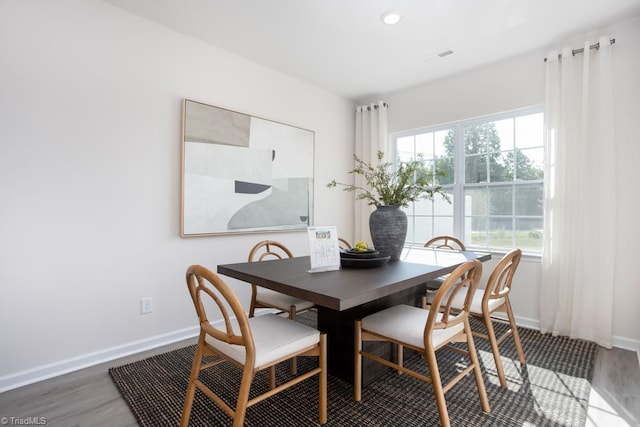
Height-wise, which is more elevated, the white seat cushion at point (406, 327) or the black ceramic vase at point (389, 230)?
the black ceramic vase at point (389, 230)

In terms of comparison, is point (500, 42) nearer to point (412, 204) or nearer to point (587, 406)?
point (412, 204)

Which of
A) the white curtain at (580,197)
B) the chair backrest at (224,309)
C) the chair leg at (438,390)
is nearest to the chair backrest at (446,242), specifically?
the white curtain at (580,197)

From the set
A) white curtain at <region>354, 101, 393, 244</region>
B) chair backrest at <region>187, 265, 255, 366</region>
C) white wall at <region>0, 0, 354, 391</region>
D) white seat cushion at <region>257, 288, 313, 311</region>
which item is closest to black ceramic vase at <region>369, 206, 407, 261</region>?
white seat cushion at <region>257, 288, 313, 311</region>

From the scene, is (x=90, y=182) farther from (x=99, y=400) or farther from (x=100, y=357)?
(x=99, y=400)

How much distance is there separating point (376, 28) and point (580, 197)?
7.09 ft

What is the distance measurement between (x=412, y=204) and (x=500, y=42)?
186 cm

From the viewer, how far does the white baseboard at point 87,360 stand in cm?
199

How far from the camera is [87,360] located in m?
2.24

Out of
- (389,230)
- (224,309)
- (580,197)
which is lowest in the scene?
(224,309)

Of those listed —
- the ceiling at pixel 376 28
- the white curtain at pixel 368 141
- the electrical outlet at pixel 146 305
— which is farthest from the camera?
the white curtain at pixel 368 141

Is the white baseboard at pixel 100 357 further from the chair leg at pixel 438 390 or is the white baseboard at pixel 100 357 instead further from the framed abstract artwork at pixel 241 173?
the chair leg at pixel 438 390

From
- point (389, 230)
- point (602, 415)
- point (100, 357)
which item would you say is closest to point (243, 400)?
point (389, 230)

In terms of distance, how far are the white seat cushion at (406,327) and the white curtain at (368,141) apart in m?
2.39

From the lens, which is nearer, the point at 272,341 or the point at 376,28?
the point at 272,341
